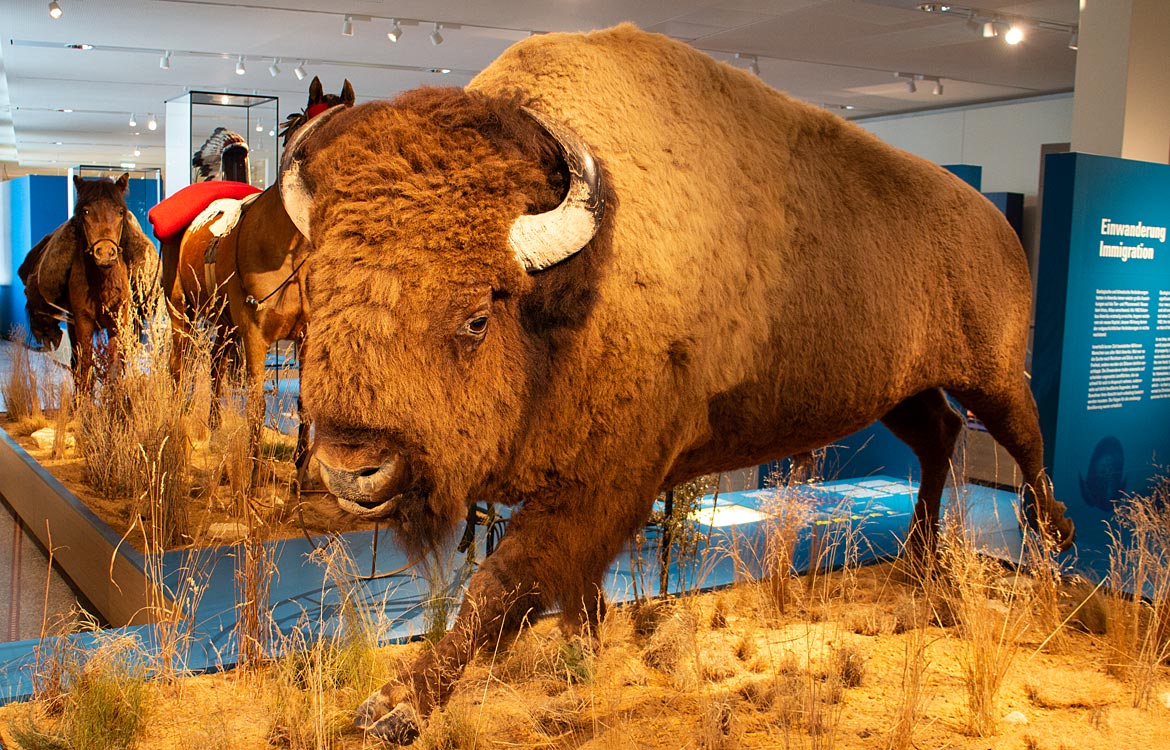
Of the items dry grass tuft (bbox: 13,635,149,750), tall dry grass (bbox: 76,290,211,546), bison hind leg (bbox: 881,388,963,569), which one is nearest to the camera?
dry grass tuft (bbox: 13,635,149,750)

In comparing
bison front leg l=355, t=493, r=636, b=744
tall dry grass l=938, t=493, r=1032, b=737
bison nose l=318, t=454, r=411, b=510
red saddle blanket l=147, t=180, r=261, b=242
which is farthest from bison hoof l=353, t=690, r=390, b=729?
red saddle blanket l=147, t=180, r=261, b=242

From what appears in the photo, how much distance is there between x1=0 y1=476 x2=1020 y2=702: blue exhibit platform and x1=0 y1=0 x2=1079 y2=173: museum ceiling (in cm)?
418

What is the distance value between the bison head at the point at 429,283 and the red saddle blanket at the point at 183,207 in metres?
4.72

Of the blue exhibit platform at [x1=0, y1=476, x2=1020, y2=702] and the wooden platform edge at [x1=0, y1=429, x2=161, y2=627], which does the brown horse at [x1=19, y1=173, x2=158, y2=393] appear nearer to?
the wooden platform edge at [x1=0, y1=429, x2=161, y2=627]

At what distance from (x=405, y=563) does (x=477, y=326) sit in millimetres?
2267

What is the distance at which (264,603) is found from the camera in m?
→ 3.03

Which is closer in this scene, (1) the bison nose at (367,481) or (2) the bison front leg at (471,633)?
(1) the bison nose at (367,481)

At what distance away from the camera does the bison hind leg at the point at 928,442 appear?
398cm

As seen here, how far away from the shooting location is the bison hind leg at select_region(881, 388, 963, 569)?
3977mm

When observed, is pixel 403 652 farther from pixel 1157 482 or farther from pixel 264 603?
pixel 1157 482

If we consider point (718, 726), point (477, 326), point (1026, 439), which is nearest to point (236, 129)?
point (1026, 439)

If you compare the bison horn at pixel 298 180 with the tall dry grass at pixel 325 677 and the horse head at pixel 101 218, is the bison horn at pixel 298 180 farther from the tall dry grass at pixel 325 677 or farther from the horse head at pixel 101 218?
the horse head at pixel 101 218

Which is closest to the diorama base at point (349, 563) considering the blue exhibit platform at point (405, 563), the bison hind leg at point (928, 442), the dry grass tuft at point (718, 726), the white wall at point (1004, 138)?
the blue exhibit platform at point (405, 563)

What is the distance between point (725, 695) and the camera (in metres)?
2.84
